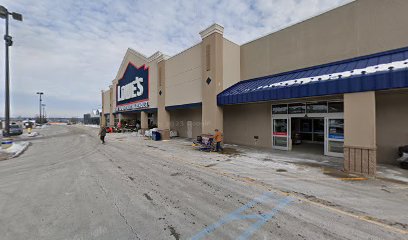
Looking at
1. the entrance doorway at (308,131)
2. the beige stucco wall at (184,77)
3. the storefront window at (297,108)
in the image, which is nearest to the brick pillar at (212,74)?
the beige stucco wall at (184,77)

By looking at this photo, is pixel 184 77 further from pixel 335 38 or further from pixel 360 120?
pixel 360 120

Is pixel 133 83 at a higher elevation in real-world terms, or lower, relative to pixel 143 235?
higher

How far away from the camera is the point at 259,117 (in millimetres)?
14352

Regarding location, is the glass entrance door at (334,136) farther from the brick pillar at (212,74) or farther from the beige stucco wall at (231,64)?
the beige stucco wall at (231,64)

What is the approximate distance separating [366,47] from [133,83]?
27.9 meters

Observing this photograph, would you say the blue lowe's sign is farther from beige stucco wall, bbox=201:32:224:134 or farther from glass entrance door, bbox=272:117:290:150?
glass entrance door, bbox=272:117:290:150

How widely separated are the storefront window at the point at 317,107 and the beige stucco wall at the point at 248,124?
2706mm

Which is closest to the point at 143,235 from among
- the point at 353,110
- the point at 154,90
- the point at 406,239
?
the point at 406,239


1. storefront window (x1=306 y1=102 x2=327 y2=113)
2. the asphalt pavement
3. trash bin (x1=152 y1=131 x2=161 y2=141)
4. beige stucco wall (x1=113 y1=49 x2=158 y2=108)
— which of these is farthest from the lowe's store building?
the asphalt pavement

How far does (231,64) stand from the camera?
1501cm

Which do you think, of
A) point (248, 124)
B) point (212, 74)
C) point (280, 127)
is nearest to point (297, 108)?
point (280, 127)

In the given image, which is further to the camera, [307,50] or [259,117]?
[259,117]

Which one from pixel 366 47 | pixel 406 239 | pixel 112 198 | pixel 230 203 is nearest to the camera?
pixel 406 239

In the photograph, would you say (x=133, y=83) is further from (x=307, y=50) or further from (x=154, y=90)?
(x=307, y=50)
